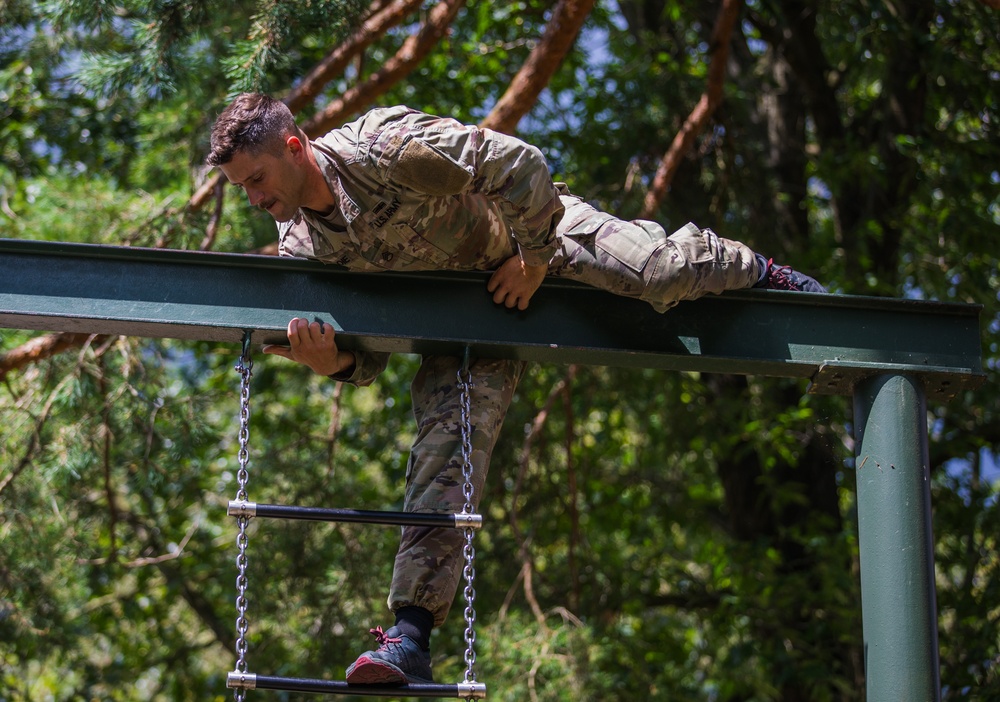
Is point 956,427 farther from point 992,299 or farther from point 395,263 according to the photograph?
point 395,263

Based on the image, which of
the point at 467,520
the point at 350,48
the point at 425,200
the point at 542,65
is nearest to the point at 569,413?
the point at 542,65

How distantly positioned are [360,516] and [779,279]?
1.61 m

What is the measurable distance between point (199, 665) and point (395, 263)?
7.57 metres

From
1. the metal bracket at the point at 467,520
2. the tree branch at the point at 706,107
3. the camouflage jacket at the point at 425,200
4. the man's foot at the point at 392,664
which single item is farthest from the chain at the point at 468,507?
the tree branch at the point at 706,107

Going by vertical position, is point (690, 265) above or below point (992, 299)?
below

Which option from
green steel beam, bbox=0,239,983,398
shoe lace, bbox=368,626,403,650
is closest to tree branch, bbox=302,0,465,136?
green steel beam, bbox=0,239,983,398

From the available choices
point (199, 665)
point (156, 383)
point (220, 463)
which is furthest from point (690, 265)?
point (199, 665)

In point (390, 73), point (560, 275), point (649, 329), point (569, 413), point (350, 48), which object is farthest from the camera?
point (569, 413)

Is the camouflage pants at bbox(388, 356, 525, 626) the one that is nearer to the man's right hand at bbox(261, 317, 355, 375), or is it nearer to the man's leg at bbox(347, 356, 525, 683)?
the man's leg at bbox(347, 356, 525, 683)

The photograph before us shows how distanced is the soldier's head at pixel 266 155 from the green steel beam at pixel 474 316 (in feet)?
0.98

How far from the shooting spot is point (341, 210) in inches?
134

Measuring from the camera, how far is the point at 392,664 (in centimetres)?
308

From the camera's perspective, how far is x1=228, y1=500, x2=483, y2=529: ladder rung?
308cm

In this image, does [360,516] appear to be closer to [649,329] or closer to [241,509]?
[241,509]
